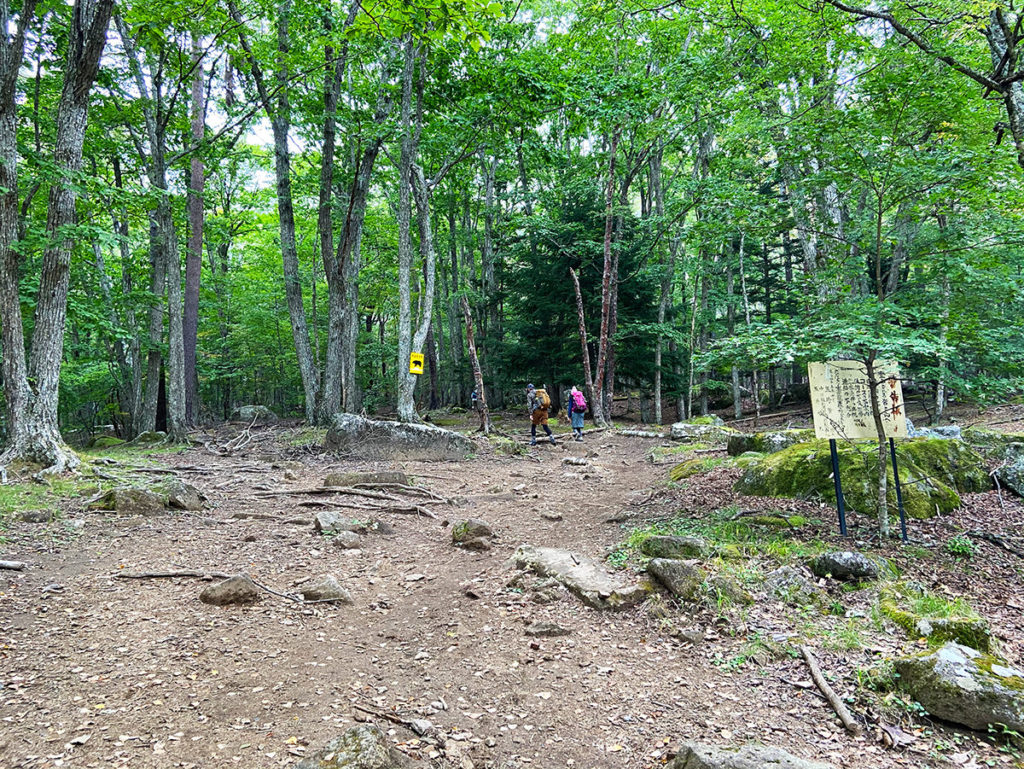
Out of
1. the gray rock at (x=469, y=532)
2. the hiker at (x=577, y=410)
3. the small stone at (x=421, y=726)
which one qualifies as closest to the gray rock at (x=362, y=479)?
the gray rock at (x=469, y=532)

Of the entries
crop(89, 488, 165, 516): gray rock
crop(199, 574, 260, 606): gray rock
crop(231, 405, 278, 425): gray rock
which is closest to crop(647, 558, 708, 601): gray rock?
crop(199, 574, 260, 606): gray rock

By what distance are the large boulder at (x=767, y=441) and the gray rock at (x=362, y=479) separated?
19.3 feet

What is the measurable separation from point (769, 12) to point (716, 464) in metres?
8.71

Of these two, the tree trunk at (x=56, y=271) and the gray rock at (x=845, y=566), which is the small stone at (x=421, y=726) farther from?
the tree trunk at (x=56, y=271)

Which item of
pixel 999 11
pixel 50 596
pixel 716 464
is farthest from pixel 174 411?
pixel 999 11

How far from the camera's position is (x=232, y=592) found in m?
3.97

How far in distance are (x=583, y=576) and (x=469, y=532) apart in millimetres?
1698

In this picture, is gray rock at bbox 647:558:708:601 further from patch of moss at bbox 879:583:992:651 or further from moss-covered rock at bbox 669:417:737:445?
moss-covered rock at bbox 669:417:737:445

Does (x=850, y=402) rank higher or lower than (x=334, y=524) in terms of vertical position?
higher

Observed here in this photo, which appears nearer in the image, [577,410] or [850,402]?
[850,402]

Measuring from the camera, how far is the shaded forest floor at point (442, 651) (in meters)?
2.48

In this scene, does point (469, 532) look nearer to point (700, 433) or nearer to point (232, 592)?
point (232, 592)

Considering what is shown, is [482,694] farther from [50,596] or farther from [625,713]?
[50,596]

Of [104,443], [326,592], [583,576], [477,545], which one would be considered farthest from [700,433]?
[104,443]
